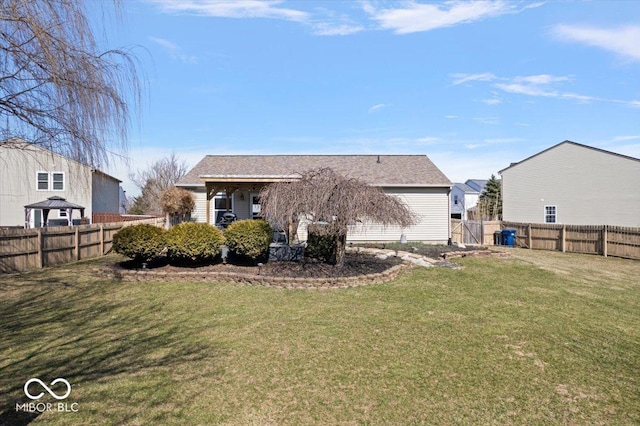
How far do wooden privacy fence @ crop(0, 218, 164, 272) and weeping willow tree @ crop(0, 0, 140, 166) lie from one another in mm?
6712

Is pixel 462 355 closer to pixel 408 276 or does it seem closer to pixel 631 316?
pixel 631 316

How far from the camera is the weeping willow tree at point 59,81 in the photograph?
3.98 m

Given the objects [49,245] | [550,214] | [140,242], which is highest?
[550,214]

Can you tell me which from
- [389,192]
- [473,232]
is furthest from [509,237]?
[389,192]

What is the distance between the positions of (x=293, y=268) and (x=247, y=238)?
1.46m

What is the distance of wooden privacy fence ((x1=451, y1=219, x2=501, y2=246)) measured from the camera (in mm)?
19798

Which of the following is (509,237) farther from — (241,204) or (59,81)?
(59,81)

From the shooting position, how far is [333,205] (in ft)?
30.2

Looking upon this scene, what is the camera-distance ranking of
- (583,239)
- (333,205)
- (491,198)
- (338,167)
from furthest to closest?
1. (491,198)
2. (338,167)
3. (583,239)
4. (333,205)

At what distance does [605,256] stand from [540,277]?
7.23m

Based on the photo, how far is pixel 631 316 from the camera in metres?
6.95

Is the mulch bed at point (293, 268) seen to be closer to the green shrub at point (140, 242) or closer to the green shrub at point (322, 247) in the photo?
the green shrub at point (322, 247)

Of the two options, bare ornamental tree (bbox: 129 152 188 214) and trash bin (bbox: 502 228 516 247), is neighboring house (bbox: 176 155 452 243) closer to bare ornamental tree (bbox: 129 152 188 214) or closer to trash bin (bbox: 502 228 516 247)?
trash bin (bbox: 502 228 516 247)

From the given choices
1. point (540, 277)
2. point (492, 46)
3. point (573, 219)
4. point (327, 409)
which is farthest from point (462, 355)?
point (573, 219)
